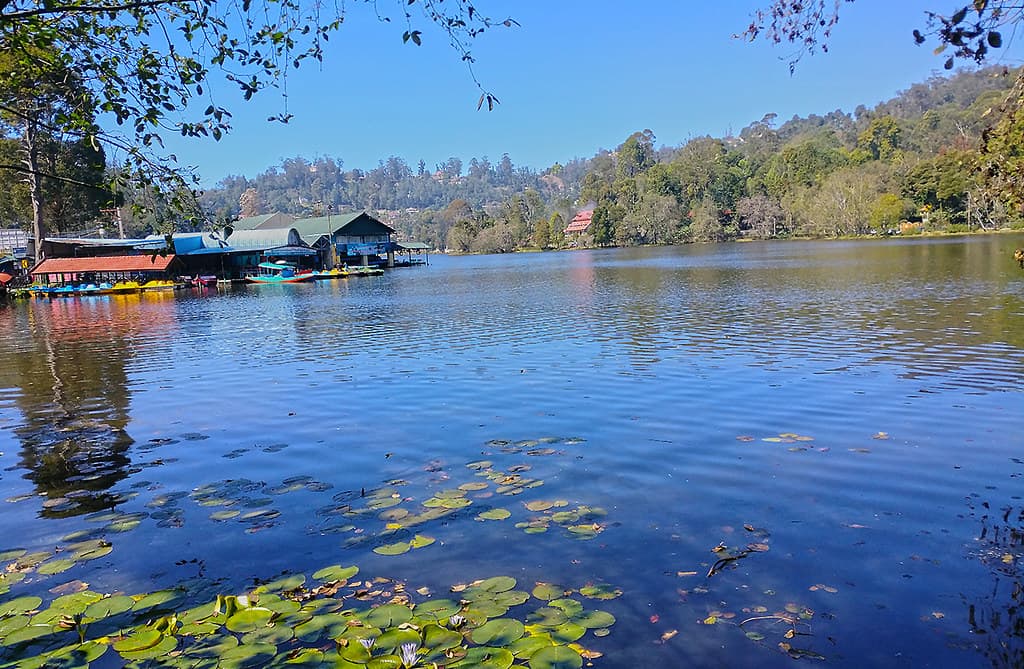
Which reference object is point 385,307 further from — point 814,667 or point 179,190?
point 814,667

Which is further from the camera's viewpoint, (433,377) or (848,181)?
(848,181)

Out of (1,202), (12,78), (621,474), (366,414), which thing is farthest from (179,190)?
(1,202)

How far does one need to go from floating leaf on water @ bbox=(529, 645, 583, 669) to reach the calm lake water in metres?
0.26

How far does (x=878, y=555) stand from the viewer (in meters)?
5.63

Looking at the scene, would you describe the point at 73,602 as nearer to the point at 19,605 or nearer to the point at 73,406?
the point at 19,605

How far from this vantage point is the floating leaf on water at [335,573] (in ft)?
17.8

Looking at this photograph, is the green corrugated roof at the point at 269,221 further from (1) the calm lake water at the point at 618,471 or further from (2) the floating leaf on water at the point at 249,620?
(2) the floating leaf on water at the point at 249,620

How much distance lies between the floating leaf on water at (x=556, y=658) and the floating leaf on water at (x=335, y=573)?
76.3 inches

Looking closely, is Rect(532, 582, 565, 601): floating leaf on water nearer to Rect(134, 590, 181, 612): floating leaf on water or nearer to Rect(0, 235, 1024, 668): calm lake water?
Rect(0, 235, 1024, 668): calm lake water

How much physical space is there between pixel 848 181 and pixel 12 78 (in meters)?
120

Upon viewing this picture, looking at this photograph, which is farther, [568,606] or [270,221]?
[270,221]

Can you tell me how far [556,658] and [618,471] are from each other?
405 centimetres

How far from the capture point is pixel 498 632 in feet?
14.4

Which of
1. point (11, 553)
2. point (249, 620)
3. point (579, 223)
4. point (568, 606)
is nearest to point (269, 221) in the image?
point (11, 553)
